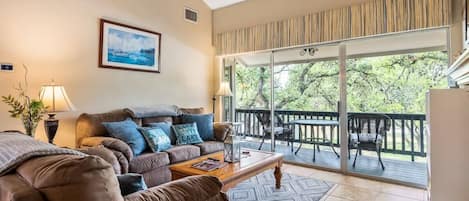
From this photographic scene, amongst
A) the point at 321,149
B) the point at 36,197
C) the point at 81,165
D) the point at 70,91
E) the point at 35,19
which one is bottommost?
the point at 321,149

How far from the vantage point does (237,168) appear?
2.59 metres

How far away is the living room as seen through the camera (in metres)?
2.87

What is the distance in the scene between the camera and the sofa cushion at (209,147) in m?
3.68

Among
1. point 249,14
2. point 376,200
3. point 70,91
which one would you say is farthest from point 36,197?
point 249,14

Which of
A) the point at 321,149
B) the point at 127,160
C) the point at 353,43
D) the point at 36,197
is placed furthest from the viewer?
the point at 321,149

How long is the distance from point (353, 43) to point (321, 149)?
177 centimetres

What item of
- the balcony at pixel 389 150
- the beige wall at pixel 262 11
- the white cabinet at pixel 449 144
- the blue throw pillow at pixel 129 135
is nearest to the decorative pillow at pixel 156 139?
the blue throw pillow at pixel 129 135

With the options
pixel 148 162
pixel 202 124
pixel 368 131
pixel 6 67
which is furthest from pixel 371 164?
pixel 6 67

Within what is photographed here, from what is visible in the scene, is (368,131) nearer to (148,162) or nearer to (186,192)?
(148,162)

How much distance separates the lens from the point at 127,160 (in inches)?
110

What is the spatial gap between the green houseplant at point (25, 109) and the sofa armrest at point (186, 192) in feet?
7.43

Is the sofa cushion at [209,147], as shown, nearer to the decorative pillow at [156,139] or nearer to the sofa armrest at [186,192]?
the decorative pillow at [156,139]

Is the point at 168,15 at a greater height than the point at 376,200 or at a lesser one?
greater

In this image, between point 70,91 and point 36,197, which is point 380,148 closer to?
point 36,197
